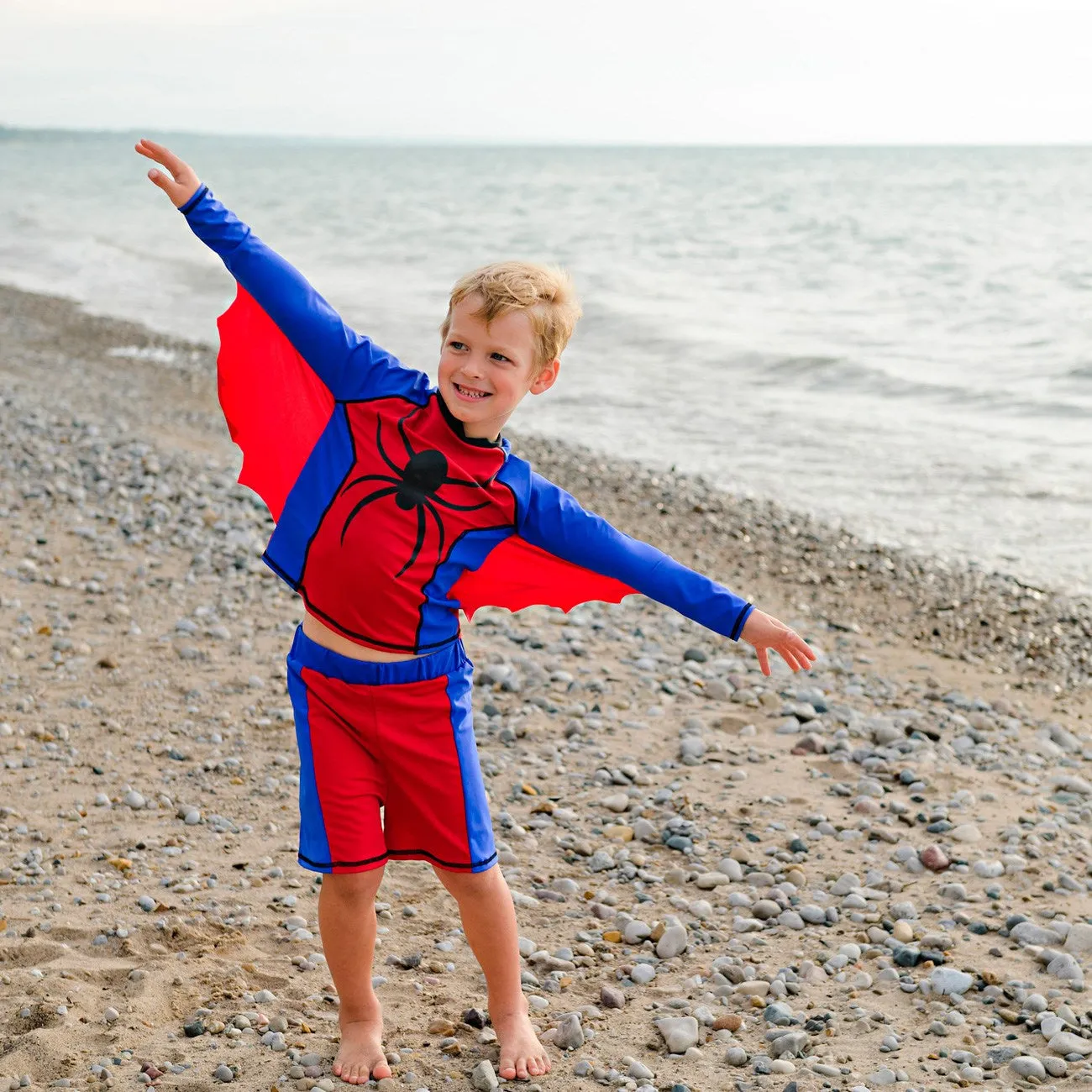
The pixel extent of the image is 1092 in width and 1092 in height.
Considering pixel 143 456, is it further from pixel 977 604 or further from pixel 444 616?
pixel 444 616

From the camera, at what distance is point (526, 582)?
11.4 ft

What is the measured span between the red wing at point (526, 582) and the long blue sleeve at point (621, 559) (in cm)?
7

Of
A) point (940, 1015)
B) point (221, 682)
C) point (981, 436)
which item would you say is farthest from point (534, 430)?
point (940, 1015)

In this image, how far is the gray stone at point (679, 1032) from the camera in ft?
11.9

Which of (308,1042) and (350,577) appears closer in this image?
(350,577)

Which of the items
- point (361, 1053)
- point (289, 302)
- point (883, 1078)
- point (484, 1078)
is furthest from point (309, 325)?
point (883, 1078)

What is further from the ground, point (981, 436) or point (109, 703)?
point (981, 436)

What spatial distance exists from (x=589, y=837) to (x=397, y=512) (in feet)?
7.31

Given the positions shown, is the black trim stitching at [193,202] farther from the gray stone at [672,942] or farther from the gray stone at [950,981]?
the gray stone at [950,981]

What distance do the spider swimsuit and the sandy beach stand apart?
796mm

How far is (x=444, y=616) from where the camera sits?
10.8 feet

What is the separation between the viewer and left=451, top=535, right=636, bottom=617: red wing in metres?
3.34

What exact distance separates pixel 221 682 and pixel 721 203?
45793 mm

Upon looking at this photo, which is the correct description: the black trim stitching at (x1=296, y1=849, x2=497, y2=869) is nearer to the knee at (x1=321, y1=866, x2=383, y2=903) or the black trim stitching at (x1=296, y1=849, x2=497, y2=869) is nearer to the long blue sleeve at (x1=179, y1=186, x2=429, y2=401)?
the knee at (x1=321, y1=866, x2=383, y2=903)
